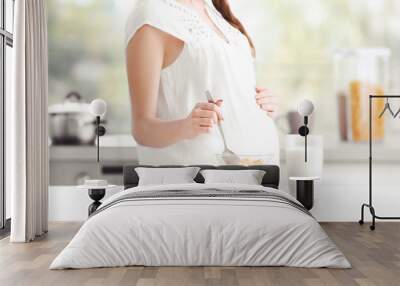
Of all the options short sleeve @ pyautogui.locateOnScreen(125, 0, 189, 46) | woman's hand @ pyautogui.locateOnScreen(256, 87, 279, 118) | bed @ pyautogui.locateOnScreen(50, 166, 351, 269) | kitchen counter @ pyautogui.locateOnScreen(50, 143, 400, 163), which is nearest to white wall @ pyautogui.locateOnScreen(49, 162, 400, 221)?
kitchen counter @ pyautogui.locateOnScreen(50, 143, 400, 163)

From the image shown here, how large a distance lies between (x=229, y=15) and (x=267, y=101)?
42.3 inches

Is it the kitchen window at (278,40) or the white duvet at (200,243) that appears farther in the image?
the kitchen window at (278,40)

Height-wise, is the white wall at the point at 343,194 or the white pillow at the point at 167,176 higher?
the white pillow at the point at 167,176

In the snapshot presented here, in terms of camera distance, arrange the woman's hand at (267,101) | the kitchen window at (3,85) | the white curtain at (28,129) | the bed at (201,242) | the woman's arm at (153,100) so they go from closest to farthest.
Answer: the bed at (201,242)
the white curtain at (28,129)
the kitchen window at (3,85)
the woman's arm at (153,100)
the woman's hand at (267,101)

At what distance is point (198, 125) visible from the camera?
23.6ft

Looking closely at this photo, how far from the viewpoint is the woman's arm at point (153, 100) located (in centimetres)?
718

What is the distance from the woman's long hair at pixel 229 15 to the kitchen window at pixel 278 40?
69 mm

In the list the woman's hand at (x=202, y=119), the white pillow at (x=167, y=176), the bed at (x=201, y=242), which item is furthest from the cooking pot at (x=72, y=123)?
the bed at (x=201, y=242)

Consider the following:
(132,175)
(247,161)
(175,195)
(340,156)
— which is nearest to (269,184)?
(247,161)

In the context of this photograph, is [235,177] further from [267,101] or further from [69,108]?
[69,108]

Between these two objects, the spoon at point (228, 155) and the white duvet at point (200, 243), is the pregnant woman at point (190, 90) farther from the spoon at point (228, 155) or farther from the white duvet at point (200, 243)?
the white duvet at point (200, 243)

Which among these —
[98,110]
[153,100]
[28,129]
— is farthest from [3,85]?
[153,100]

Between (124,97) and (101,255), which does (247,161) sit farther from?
(101,255)

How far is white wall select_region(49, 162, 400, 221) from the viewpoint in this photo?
7379 millimetres
